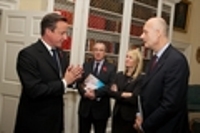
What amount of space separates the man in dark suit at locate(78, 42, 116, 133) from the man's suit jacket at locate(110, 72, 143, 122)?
22 cm

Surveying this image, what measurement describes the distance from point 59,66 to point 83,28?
2.07 meters

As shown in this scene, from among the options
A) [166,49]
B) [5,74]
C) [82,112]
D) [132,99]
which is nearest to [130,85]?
[132,99]

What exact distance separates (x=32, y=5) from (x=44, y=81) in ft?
7.97

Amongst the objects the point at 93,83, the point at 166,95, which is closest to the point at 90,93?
the point at 93,83

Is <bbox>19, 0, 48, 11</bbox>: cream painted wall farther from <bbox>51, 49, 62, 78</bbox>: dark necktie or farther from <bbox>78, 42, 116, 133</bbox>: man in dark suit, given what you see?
<bbox>51, 49, 62, 78</bbox>: dark necktie

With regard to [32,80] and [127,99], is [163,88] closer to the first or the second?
[32,80]

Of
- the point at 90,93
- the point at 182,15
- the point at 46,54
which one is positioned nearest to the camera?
the point at 46,54

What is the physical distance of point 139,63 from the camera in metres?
3.85

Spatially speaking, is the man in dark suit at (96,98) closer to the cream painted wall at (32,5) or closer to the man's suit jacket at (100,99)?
the man's suit jacket at (100,99)

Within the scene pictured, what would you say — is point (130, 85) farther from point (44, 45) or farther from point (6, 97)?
point (6, 97)

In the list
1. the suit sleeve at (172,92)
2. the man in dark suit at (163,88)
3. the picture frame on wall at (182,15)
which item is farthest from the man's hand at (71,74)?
the picture frame on wall at (182,15)

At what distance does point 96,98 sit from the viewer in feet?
13.0

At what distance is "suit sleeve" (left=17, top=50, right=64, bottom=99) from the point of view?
8.18ft

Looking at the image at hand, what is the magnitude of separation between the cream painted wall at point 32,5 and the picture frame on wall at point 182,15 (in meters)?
3.54
